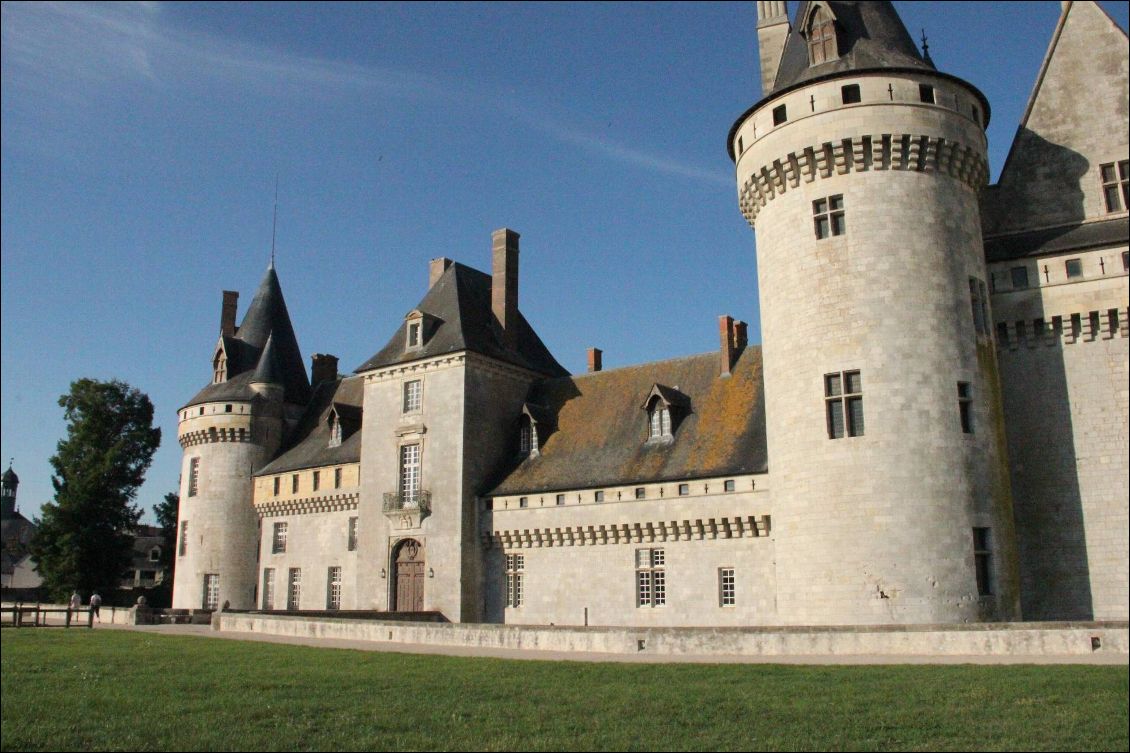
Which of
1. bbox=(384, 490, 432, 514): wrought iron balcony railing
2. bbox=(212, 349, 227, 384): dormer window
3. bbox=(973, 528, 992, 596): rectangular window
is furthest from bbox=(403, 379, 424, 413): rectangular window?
bbox=(973, 528, 992, 596): rectangular window

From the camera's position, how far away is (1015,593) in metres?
21.7

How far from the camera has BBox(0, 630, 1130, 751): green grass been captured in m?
9.00

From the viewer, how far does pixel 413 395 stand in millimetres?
34938

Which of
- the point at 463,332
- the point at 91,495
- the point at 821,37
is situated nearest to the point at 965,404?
the point at 821,37

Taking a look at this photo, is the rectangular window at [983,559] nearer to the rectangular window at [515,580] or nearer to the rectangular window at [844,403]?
the rectangular window at [844,403]

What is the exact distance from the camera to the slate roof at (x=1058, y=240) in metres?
23.4

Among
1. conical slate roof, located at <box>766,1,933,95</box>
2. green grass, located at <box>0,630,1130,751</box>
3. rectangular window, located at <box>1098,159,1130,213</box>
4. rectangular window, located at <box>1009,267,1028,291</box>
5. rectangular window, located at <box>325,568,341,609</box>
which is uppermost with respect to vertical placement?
conical slate roof, located at <box>766,1,933,95</box>

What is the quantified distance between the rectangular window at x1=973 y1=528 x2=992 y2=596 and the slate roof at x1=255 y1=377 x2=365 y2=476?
79.5 feet

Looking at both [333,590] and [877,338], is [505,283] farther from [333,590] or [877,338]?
[877,338]

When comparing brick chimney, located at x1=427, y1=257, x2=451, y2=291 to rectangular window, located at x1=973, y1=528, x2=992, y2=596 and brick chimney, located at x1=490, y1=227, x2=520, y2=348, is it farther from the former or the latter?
rectangular window, located at x1=973, y1=528, x2=992, y2=596

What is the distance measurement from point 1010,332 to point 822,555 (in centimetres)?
789

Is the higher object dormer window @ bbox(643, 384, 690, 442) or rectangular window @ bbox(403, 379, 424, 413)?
rectangular window @ bbox(403, 379, 424, 413)

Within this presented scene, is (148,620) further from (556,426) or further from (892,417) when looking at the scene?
(892,417)

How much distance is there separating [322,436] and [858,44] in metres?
27.4
